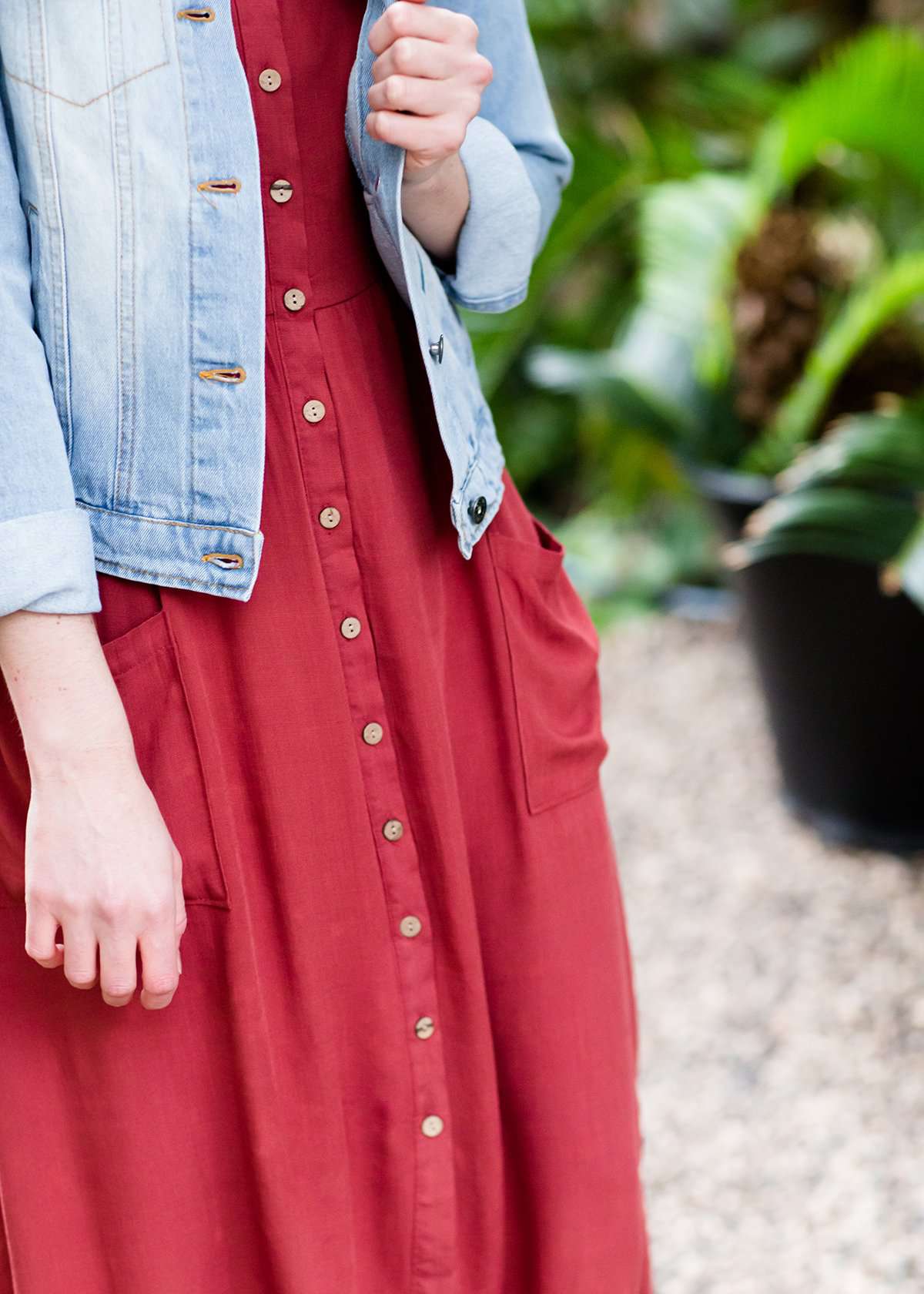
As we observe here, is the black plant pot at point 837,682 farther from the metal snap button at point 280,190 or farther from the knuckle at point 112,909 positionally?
the knuckle at point 112,909

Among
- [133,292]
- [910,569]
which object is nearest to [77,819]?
[133,292]

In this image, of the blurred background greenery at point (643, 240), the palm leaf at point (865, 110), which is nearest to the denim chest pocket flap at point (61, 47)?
the blurred background greenery at point (643, 240)

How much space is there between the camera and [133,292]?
652 mm

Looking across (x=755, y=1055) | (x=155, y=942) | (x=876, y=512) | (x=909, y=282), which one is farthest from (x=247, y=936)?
(x=909, y=282)

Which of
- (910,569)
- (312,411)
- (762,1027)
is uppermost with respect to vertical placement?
(312,411)

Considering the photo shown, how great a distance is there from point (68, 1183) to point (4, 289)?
0.49 metres

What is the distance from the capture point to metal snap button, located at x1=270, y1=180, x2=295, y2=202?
27.5 inches

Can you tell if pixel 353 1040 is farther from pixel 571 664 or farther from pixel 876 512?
pixel 876 512

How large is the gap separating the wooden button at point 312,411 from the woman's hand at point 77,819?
0.17m

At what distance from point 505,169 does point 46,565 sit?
0.37 metres

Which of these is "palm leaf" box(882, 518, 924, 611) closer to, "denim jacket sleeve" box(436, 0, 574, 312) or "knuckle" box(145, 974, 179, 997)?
"denim jacket sleeve" box(436, 0, 574, 312)

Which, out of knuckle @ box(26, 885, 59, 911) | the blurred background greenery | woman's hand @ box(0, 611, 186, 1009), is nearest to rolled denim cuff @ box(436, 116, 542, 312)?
woman's hand @ box(0, 611, 186, 1009)

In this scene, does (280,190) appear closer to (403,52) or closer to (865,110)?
(403,52)

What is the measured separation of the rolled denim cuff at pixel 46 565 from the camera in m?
0.61
